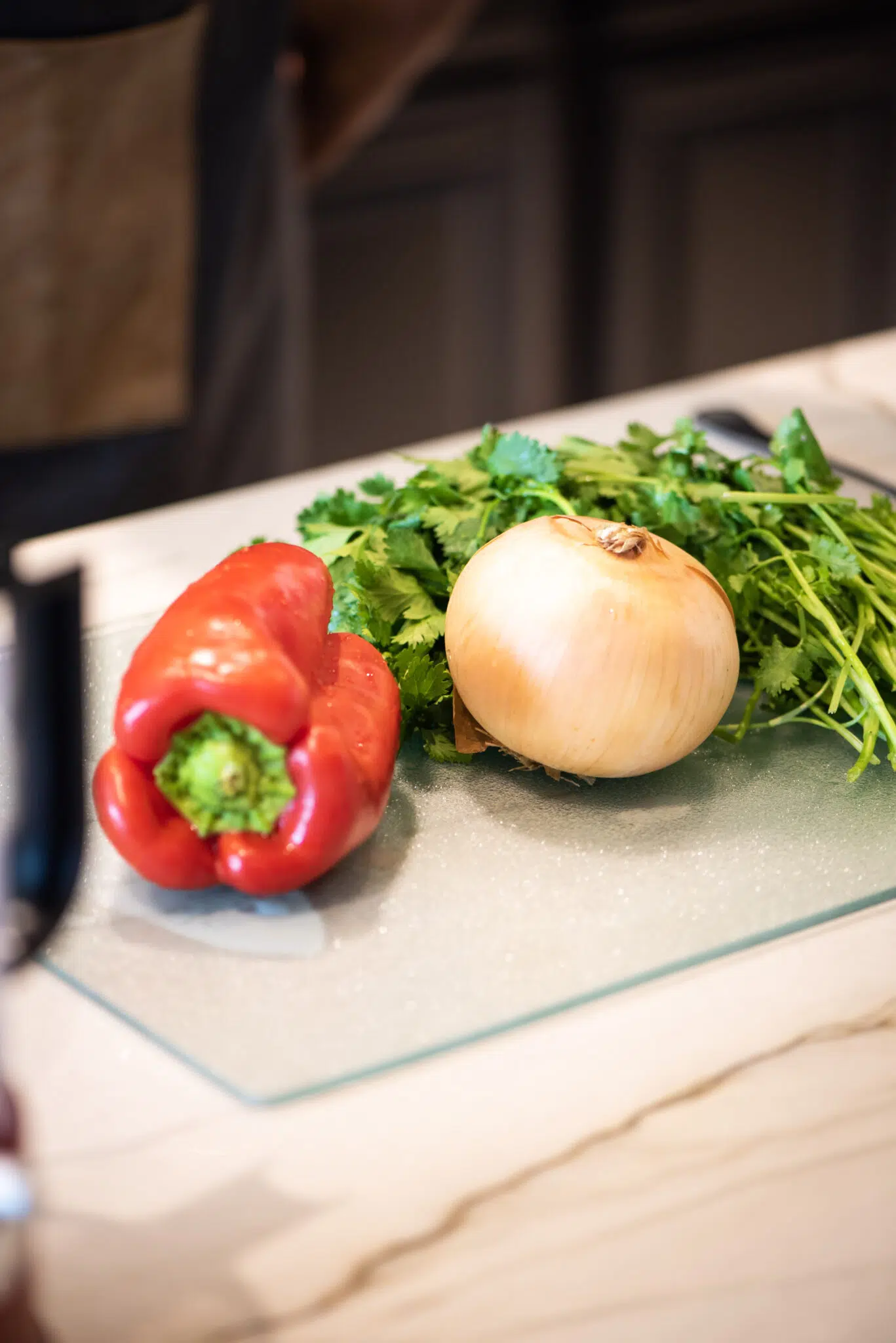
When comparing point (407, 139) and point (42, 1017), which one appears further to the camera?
point (407, 139)

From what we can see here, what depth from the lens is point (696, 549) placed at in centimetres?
102

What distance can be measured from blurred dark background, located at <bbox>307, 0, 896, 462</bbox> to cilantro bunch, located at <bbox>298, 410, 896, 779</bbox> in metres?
2.03

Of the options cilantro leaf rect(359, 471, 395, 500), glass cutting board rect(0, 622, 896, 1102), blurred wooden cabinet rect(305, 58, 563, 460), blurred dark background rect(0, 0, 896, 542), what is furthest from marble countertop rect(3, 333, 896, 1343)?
blurred wooden cabinet rect(305, 58, 563, 460)

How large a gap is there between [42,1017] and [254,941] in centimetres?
11

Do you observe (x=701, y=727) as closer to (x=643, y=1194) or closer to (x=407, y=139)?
(x=643, y=1194)

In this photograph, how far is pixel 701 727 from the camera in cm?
89

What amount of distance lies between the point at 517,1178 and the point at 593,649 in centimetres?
32

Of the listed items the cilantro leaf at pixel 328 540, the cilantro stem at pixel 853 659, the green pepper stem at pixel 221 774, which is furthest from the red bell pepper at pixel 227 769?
the cilantro stem at pixel 853 659

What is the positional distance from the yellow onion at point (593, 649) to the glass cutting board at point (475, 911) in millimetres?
48

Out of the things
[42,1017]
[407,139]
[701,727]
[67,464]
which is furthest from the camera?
[407,139]

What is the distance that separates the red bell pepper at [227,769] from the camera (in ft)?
2.48

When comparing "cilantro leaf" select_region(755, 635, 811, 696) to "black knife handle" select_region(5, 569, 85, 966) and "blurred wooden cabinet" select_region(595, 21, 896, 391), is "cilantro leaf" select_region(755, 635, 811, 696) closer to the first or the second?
"black knife handle" select_region(5, 569, 85, 966)

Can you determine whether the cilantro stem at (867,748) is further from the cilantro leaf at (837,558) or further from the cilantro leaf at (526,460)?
the cilantro leaf at (526,460)

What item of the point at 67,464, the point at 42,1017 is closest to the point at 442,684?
the point at 42,1017
